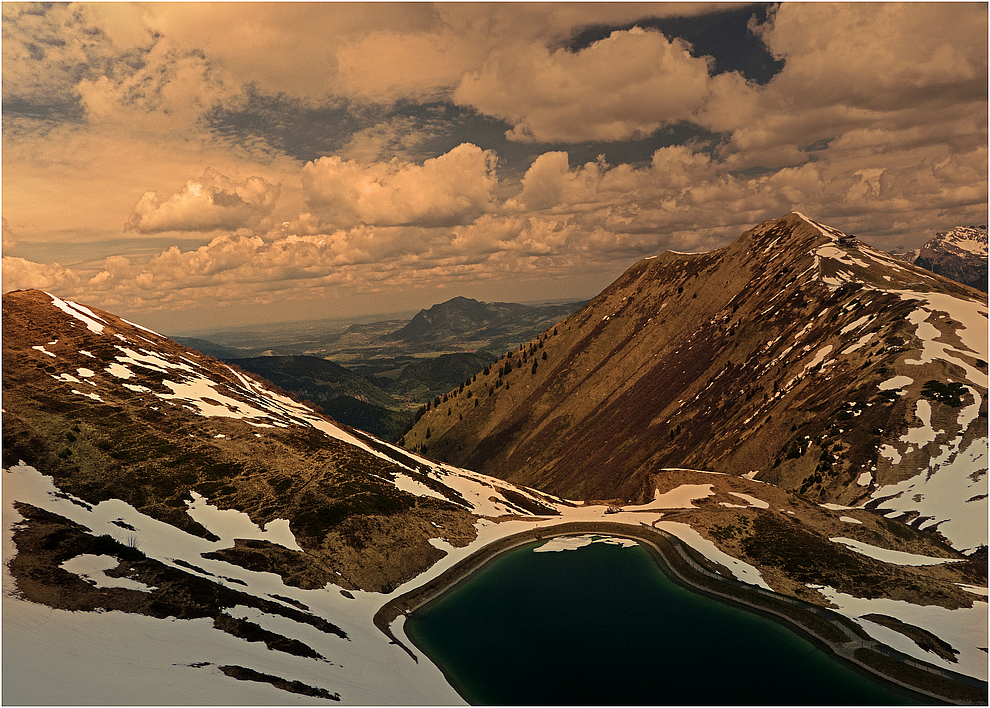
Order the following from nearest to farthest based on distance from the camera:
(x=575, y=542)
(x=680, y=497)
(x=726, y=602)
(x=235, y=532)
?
(x=726, y=602) < (x=235, y=532) < (x=575, y=542) < (x=680, y=497)

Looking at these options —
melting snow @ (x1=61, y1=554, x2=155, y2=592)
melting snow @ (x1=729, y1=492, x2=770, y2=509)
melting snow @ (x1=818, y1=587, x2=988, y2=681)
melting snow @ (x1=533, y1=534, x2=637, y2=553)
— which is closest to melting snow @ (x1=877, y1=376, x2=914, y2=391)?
melting snow @ (x1=729, y1=492, x2=770, y2=509)

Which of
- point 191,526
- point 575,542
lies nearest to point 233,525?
point 191,526

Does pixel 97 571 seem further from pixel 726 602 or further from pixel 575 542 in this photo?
pixel 726 602

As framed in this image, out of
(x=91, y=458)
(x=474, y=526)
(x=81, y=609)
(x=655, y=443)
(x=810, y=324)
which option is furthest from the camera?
(x=655, y=443)

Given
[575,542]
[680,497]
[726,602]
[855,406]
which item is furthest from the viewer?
[855,406]

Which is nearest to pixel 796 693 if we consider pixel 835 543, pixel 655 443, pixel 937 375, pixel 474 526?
pixel 835 543

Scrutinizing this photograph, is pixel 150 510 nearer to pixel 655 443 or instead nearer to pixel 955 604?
pixel 955 604

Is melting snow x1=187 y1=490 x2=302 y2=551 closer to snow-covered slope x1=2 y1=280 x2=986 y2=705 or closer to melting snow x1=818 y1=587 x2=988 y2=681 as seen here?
snow-covered slope x1=2 y1=280 x2=986 y2=705
